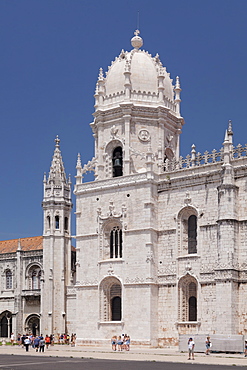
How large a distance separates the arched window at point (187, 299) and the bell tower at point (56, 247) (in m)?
20.2

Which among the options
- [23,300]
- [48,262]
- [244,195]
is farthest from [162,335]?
[23,300]

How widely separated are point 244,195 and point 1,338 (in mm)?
36267

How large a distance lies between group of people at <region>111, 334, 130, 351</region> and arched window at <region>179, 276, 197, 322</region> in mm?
4171

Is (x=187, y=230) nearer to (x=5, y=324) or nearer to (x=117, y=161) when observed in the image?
(x=117, y=161)

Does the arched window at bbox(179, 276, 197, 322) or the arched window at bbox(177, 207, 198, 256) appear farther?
the arched window at bbox(177, 207, 198, 256)

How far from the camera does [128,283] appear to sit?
47156 millimetres

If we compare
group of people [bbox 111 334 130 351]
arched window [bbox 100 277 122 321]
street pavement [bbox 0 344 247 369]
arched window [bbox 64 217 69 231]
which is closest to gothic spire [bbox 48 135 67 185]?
arched window [bbox 64 217 69 231]

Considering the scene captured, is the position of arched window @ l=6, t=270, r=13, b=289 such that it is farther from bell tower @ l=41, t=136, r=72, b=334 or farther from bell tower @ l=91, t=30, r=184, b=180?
bell tower @ l=91, t=30, r=184, b=180

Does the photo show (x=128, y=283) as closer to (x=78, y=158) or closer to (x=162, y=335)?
(x=162, y=335)

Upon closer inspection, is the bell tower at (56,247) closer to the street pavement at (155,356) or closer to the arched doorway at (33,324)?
the arched doorway at (33,324)

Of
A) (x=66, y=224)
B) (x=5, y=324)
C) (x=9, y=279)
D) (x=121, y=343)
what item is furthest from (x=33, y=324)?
(x=121, y=343)

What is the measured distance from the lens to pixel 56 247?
6381cm

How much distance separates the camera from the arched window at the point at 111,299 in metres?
48.5

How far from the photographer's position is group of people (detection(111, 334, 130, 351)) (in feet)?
143
